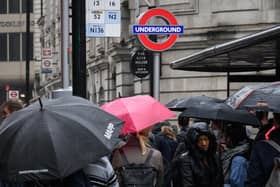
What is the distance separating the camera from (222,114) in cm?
1141

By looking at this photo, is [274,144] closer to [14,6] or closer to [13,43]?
[13,43]

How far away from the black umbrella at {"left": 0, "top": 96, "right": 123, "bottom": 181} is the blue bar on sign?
25.2 feet

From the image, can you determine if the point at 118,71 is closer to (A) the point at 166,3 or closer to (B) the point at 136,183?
(A) the point at 166,3

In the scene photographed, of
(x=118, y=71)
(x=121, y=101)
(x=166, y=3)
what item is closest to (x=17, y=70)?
(x=118, y=71)

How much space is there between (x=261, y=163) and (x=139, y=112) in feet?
4.68

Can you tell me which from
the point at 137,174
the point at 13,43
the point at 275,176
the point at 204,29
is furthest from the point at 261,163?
the point at 13,43

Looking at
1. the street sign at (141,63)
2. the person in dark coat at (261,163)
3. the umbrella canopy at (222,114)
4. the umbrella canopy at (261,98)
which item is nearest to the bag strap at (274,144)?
the person in dark coat at (261,163)

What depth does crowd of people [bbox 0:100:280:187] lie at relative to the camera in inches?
230

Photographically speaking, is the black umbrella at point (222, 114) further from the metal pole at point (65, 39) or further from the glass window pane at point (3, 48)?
the glass window pane at point (3, 48)

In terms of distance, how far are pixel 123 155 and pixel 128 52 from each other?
75.4ft

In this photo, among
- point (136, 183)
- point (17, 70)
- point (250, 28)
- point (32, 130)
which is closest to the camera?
point (32, 130)

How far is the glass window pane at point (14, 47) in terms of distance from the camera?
233ft

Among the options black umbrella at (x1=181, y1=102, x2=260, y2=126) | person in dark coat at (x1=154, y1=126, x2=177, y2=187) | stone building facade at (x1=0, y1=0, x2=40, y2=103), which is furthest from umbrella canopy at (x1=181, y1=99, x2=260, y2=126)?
stone building facade at (x1=0, y1=0, x2=40, y2=103)

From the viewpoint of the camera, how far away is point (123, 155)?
7.46 metres
